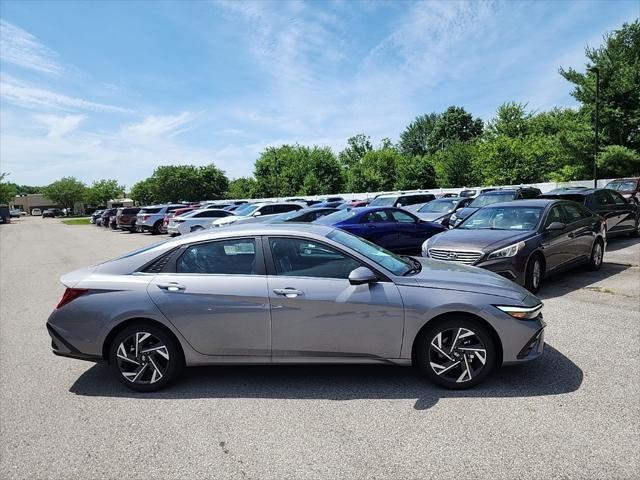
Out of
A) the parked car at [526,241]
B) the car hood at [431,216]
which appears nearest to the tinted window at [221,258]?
the parked car at [526,241]

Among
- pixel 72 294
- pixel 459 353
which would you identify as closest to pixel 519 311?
pixel 459 353

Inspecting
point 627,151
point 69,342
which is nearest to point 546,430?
point 69,342

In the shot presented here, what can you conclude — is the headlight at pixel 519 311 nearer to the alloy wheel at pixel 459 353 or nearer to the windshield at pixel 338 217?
the alloy wheel at pixel 459 353

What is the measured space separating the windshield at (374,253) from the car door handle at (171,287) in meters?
1.41

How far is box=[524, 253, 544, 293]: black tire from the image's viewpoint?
708 centimetres

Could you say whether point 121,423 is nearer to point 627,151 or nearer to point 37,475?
point 37,475

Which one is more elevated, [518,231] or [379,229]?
[518,231]

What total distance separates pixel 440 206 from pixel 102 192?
108m

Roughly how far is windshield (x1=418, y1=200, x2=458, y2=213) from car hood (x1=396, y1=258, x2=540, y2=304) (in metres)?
12.5

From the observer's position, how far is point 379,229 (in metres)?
11.9

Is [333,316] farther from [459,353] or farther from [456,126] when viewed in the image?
[456,126]

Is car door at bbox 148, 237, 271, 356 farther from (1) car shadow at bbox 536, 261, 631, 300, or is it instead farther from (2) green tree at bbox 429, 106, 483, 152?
(2) green tree at bbox 429, 106, 483, 152

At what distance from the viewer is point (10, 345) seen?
228 inches

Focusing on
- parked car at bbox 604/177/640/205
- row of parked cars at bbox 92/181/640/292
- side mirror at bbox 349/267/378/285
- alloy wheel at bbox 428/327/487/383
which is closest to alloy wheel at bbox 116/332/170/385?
row of parked cars at bbox 92/181/640/292
